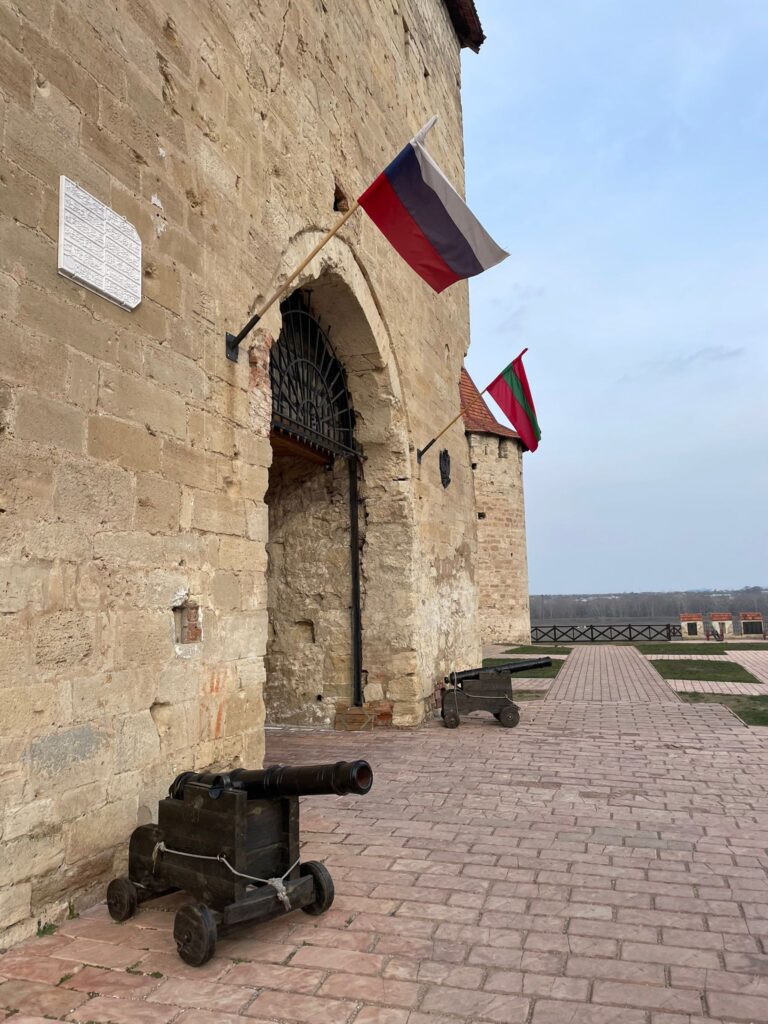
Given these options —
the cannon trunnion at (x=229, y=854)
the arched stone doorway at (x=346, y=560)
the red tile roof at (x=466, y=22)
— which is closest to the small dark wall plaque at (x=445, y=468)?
the arched stone doorway at (x=346, y=560)

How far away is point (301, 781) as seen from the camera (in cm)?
275

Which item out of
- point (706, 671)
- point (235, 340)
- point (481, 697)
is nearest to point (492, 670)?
point (481, 697)

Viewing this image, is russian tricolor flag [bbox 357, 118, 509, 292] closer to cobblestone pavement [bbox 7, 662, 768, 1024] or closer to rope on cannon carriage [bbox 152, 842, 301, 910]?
cobblestone pavement [bbox 7, 662, 768, 1024]

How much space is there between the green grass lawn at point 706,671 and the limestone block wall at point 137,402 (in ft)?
29.1

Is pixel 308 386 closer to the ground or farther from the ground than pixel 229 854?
farther from the ground

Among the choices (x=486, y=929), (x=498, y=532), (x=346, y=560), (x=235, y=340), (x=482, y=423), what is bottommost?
(x=486, y=929)

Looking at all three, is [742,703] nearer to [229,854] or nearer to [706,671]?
[706,671]

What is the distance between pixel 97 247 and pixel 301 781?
253 cm

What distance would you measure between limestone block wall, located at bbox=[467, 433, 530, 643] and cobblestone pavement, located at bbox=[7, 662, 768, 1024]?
60.0 feet

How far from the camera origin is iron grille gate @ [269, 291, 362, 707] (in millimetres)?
6277

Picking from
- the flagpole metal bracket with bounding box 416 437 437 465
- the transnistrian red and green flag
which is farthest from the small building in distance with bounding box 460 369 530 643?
the flagpole metal bracket with bounding box 416 437 437 465

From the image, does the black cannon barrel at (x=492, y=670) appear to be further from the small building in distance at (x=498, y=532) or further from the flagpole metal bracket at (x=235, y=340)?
the small building in distance at (x=498, y=532)

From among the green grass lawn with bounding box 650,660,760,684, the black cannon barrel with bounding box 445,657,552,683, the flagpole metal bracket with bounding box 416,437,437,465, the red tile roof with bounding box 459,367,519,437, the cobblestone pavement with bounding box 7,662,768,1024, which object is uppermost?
the red tile roof with bounding box 459,367,519,437

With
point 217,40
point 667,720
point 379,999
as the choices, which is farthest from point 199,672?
point 667,720
